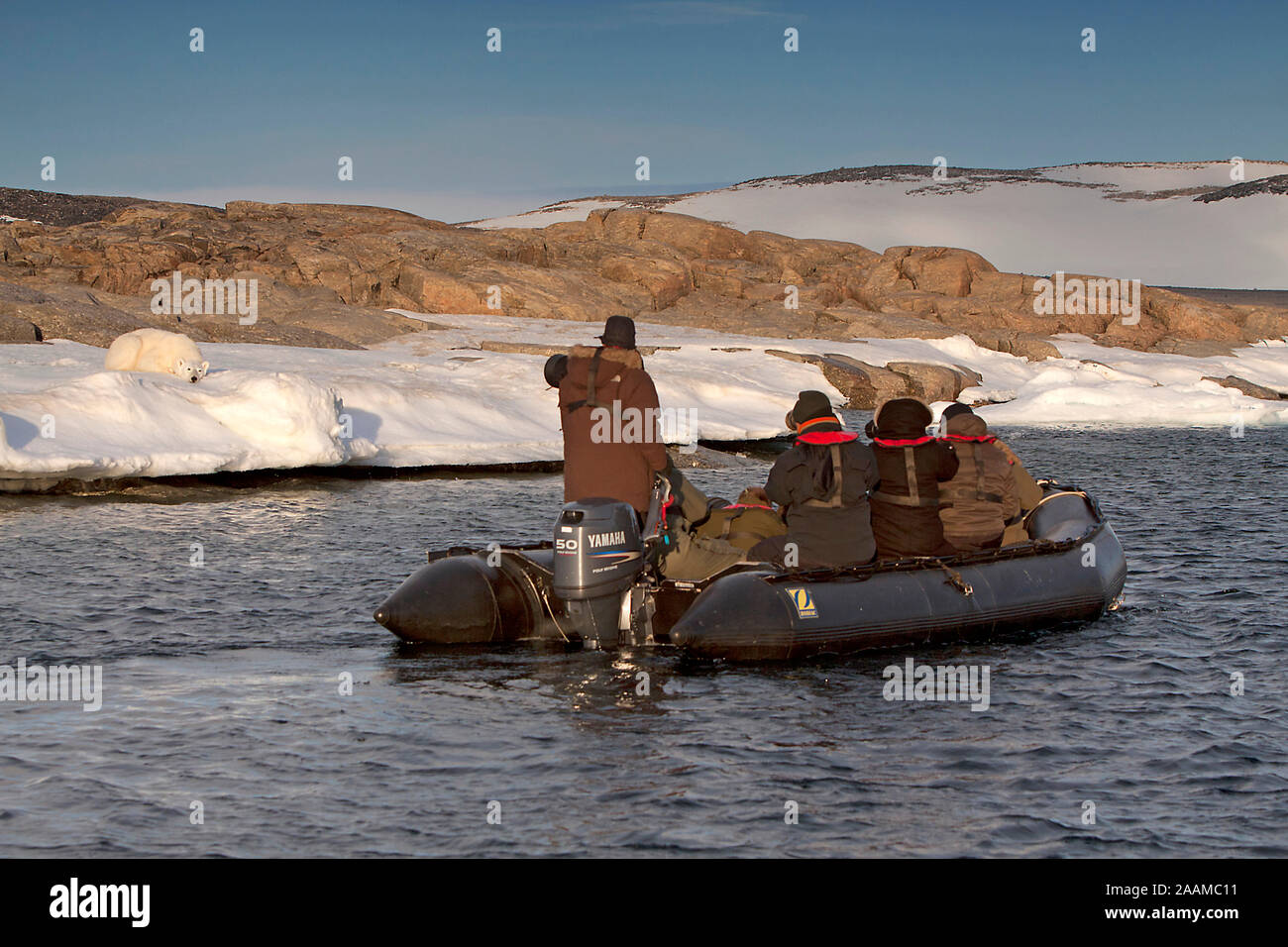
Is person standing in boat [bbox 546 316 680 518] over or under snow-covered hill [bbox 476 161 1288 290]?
under

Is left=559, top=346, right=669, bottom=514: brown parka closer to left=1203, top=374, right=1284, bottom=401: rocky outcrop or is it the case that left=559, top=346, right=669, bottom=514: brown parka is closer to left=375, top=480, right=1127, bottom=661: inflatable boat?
left=375, top=480, right=1127, bottom=661: inflatable boat

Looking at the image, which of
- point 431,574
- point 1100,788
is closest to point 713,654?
point 431,574

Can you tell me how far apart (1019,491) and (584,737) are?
5743 mm

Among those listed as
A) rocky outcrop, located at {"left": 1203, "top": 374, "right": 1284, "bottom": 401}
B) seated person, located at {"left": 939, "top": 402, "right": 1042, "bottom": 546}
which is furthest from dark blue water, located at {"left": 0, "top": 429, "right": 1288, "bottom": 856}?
rocky outcrop, located at {"left": 1203, "top": 374, "right": 1284, "bottom": 401}

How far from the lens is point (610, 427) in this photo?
32.5 feet

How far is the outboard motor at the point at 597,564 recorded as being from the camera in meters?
9.60

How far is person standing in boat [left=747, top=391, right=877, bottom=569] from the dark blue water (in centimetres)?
91

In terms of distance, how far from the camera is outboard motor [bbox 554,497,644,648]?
31.5 feet

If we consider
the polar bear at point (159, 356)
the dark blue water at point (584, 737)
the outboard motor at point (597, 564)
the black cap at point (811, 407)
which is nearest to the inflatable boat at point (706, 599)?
the outboard motor at point (597, 564)

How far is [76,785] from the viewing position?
22.8 ft

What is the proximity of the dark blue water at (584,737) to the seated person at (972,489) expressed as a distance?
1.04 metres

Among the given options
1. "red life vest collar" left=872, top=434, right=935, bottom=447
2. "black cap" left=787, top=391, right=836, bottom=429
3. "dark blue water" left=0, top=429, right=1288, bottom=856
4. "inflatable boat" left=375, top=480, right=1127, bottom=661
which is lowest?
"dark blue water" left=0, top=429, right=1288, bottom=856

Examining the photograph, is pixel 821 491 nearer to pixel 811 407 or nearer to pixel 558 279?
pixel 811 407
